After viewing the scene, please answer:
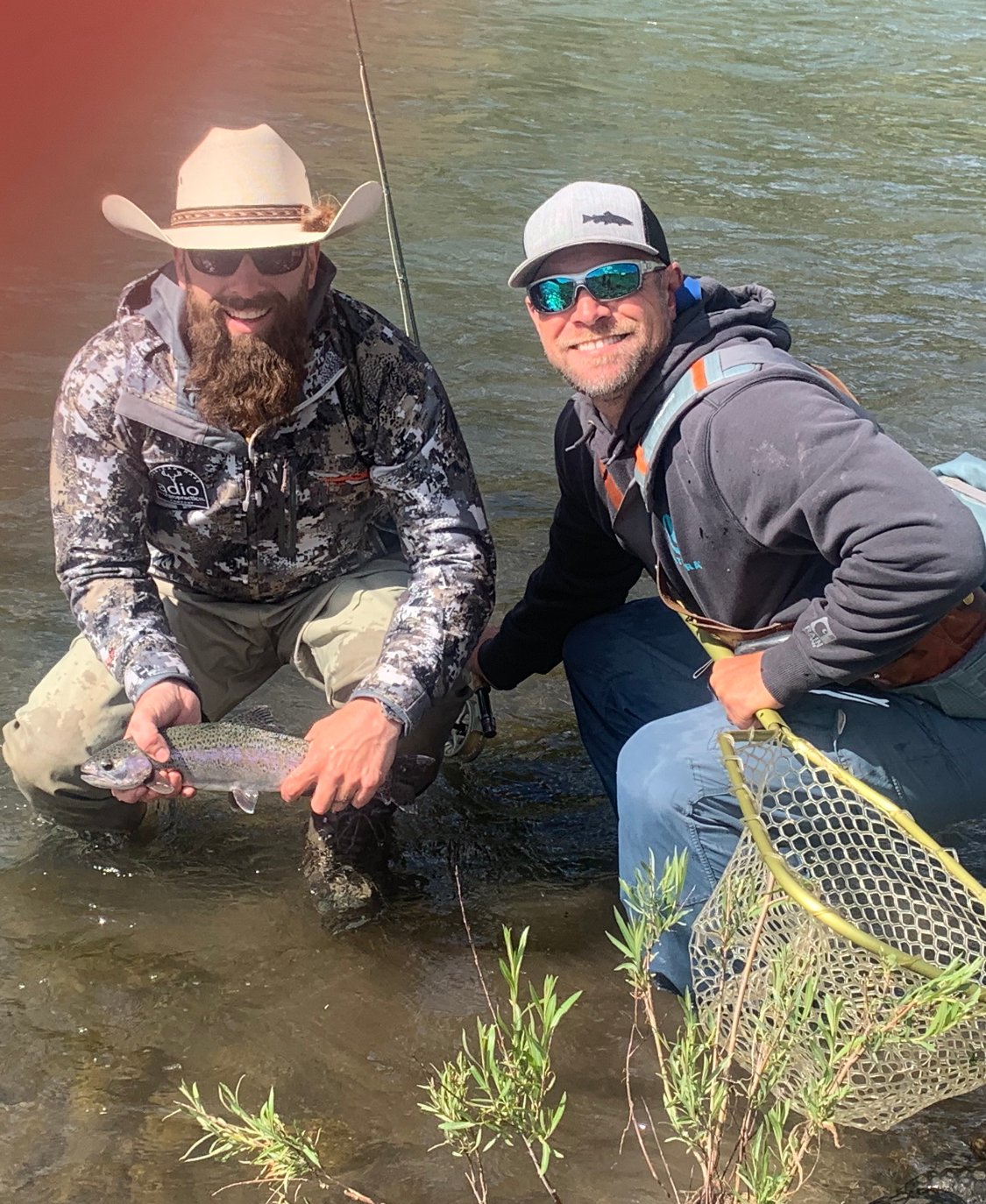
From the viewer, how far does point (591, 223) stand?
160 inches

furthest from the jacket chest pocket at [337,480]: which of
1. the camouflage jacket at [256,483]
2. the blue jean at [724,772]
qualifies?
the blue jean at [724,772]

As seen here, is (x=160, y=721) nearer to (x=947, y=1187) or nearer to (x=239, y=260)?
(x=239, y=260)

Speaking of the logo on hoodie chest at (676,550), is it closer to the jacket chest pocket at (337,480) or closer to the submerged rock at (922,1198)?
the jacket chest pocket at (337,480)

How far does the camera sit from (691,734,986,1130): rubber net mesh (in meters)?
2.92

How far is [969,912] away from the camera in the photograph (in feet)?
10.8

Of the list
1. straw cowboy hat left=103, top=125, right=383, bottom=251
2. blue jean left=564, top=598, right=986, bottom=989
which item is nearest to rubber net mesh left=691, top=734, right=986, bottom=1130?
blue jean left=564, top=598, right=986, bottom=989

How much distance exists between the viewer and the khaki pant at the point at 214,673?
465cm

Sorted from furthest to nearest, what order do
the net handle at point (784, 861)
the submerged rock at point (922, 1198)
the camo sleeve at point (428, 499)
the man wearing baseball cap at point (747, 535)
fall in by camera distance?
1. the camo sleeve at point (428, 499)
2. the man wearing baseball cap at point (747, 535)
3. the submerged rock at point (922, 1198)
4. the net handle at point (784, 861)

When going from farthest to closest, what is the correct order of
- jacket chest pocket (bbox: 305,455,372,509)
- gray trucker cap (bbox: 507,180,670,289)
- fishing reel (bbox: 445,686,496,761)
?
fishing reel (bbox: 445,686,496,761) < jacket chest pocket (bbox: 305,455,372,509) < gray trucker cap (bbox: 507,180,670,289)

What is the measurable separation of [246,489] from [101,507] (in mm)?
497

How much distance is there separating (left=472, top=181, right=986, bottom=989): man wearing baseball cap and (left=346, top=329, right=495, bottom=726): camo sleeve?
512 mm

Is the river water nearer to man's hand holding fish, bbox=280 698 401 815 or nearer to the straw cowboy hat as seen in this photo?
man's hand holding fish, bbox=280 698 401 815

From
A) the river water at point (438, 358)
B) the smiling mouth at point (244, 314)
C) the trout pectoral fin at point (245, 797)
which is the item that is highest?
the smiling mouth at point (244, 314)

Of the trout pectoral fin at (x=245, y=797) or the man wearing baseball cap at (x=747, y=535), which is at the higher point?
the man wearing baseball cap at (x=747, y=535)
